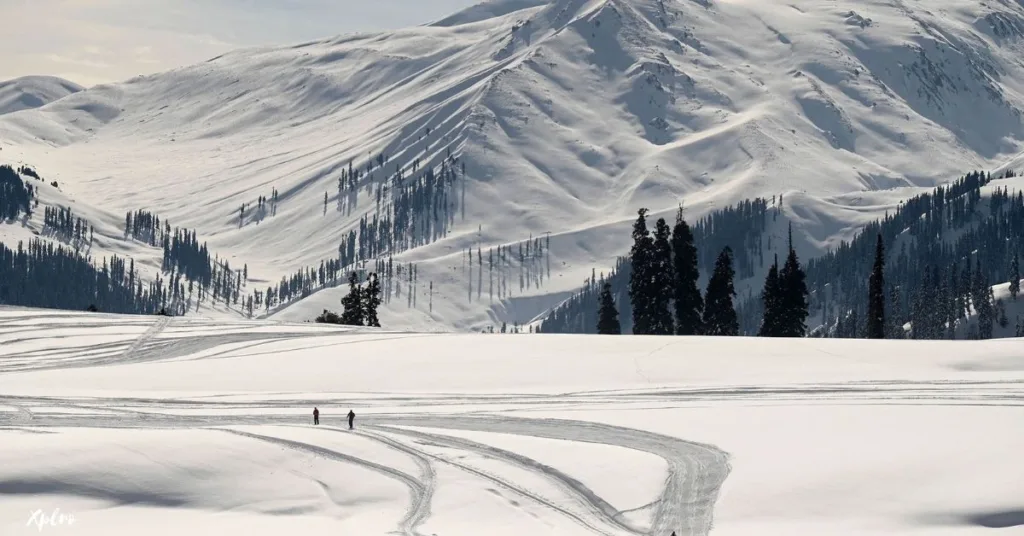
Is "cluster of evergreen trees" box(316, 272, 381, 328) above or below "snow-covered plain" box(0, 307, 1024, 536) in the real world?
above

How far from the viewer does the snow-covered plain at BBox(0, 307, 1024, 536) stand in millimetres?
49125

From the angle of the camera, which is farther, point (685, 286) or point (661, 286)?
point (685, 286)

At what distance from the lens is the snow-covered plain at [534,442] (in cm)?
4912

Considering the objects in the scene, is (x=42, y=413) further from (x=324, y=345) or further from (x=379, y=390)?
(x=324, y=345)

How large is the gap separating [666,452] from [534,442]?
646cm

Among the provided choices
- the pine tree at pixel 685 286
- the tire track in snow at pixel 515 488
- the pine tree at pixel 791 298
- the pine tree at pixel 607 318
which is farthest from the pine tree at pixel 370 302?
the tire track in snow at pixel 515 488

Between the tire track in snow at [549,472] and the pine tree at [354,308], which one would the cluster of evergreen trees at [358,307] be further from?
the tire track in snow at [549,472]

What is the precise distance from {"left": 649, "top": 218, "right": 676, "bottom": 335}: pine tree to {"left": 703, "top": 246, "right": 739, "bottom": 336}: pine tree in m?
4.33

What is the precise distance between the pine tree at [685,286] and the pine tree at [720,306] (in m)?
1.91

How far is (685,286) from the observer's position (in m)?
118

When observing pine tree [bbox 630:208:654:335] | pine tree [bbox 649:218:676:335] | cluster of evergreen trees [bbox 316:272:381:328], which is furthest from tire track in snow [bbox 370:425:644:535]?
cluster of evergreen trees [bbox 316:272:381:328]

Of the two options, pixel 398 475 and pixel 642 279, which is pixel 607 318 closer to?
pixel 642 279

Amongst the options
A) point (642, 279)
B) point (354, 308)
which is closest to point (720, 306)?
point (642, 279)

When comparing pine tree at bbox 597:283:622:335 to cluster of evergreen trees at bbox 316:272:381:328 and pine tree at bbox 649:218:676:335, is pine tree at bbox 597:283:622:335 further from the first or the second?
cluster of evergreen trees at bbox 316:272:381:328
